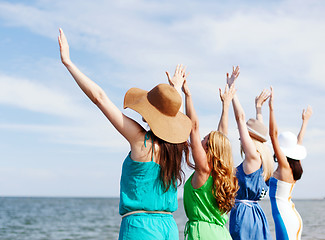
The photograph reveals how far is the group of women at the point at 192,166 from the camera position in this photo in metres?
3.14

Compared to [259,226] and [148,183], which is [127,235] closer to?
[148,183]

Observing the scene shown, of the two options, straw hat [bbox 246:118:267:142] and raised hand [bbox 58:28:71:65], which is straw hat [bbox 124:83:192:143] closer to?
raised hand [bbox 58:28:71:65]

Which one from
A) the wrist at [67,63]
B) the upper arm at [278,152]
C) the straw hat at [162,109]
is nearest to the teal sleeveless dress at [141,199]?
the straw hat at [162,109]

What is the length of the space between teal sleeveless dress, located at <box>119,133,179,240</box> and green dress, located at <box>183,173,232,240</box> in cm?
64

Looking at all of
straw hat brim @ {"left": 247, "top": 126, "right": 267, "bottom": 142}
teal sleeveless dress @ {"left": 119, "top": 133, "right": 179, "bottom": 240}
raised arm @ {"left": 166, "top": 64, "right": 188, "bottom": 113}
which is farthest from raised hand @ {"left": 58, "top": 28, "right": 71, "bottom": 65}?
straw hat brim @ {"left": 247, "top": 126, "right": 267, "bottom": 142}

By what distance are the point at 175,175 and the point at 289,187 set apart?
2.49 meters

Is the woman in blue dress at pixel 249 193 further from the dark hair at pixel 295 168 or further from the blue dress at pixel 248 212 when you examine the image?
the dark hair at pixel 295 168

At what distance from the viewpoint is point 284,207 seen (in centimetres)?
532

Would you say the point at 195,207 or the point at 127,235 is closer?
the point at 127,235

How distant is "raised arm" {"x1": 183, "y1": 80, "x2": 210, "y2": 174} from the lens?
357 centimetres

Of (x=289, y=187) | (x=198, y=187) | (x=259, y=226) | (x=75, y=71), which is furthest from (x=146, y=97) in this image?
(x=289, y=187)

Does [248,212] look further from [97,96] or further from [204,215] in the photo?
[97,96]

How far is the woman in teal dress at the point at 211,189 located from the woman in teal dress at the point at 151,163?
446mm

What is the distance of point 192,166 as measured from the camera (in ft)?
12.1
